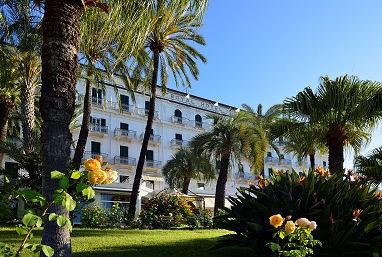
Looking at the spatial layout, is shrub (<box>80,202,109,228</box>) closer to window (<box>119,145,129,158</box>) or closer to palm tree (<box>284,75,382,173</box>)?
palm tree (<box>284,75,382,173</box>)

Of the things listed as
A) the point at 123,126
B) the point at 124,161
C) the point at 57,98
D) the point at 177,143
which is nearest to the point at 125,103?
the point at 123,126

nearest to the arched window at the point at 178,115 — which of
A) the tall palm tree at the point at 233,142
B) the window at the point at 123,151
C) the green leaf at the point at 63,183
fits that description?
the window at the point at 123,151

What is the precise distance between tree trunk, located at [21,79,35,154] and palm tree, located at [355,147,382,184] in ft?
45.9

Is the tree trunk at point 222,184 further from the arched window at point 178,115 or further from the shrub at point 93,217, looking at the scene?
the arched window at point 178,115

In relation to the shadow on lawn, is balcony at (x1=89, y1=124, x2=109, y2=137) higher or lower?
higher

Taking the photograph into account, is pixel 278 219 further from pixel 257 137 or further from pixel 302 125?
pixel 257 137

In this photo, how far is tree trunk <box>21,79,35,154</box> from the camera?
19344mm

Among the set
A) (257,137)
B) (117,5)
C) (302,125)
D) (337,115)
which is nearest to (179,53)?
(257,137)

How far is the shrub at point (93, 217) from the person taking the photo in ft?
55.3

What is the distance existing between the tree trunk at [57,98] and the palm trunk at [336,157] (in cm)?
1011

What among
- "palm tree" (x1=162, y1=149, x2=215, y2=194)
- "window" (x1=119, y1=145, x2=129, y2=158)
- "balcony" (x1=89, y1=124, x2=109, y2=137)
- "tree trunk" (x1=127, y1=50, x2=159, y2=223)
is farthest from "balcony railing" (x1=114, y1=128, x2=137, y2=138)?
"tree trunk" (x1=127, y1=50, x2=159, y2=223)

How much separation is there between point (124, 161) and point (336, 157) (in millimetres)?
31091

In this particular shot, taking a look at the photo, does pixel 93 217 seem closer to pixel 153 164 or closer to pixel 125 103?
pixel 125 103

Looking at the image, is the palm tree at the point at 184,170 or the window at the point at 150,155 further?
the window at the point at 150,155
